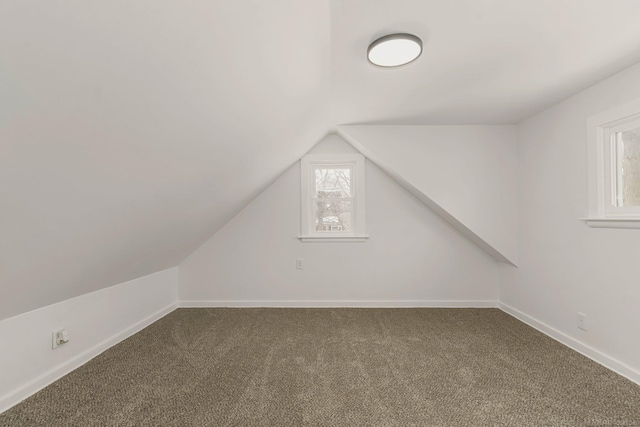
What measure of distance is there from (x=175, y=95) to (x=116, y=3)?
0.43 metres

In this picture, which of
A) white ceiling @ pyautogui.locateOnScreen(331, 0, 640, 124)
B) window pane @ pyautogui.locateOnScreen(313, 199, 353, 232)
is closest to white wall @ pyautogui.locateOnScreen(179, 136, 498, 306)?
window pane @ pyautogui.locateOnScreen(313, 199, 353, 232)

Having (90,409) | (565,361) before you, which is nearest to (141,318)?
(90,409)

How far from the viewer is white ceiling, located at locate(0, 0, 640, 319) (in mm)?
783

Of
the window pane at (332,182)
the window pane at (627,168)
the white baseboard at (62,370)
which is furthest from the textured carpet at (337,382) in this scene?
the window pane at (332,182)

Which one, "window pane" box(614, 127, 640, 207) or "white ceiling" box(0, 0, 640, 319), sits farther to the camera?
"window pane" box(614, 127, 640, 207)

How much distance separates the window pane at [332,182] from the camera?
140 inches

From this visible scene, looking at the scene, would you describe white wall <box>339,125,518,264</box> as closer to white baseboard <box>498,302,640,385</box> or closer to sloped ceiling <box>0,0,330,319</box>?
white baseboard <box>498,302,640,385</box>

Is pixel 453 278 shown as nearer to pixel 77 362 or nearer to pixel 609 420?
pixel 609 420

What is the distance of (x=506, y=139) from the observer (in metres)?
3.08

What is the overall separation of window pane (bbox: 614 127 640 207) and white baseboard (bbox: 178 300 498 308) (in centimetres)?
176

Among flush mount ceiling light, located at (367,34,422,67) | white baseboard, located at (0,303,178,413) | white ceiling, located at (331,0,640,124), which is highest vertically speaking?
white ceiling, located at (331,0,640,124)

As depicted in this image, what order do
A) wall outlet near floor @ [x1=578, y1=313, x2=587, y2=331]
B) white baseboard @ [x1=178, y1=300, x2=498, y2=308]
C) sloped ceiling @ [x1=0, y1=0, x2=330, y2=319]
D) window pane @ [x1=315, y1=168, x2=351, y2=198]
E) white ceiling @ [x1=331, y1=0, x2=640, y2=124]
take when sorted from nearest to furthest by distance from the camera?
1. sloped ceiling @ [x1=0, y1=0, x2=330, y2=319]
2. white ceiling @ [x1=331, y1=0, x2=640, y2=124]
3. wall outlet near floor @ [x1=578, y1=313, x2=587, y2=331]
4. white baseboard @ [x1=178, y1=300, x2=498, y2=308]
5. window pane @ [x1=315, y1=168, x2=351, y2=198]

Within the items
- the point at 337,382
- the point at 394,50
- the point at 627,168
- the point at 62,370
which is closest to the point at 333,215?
the point at 337,382

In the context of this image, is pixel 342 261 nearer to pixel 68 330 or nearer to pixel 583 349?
pixel 583 349
